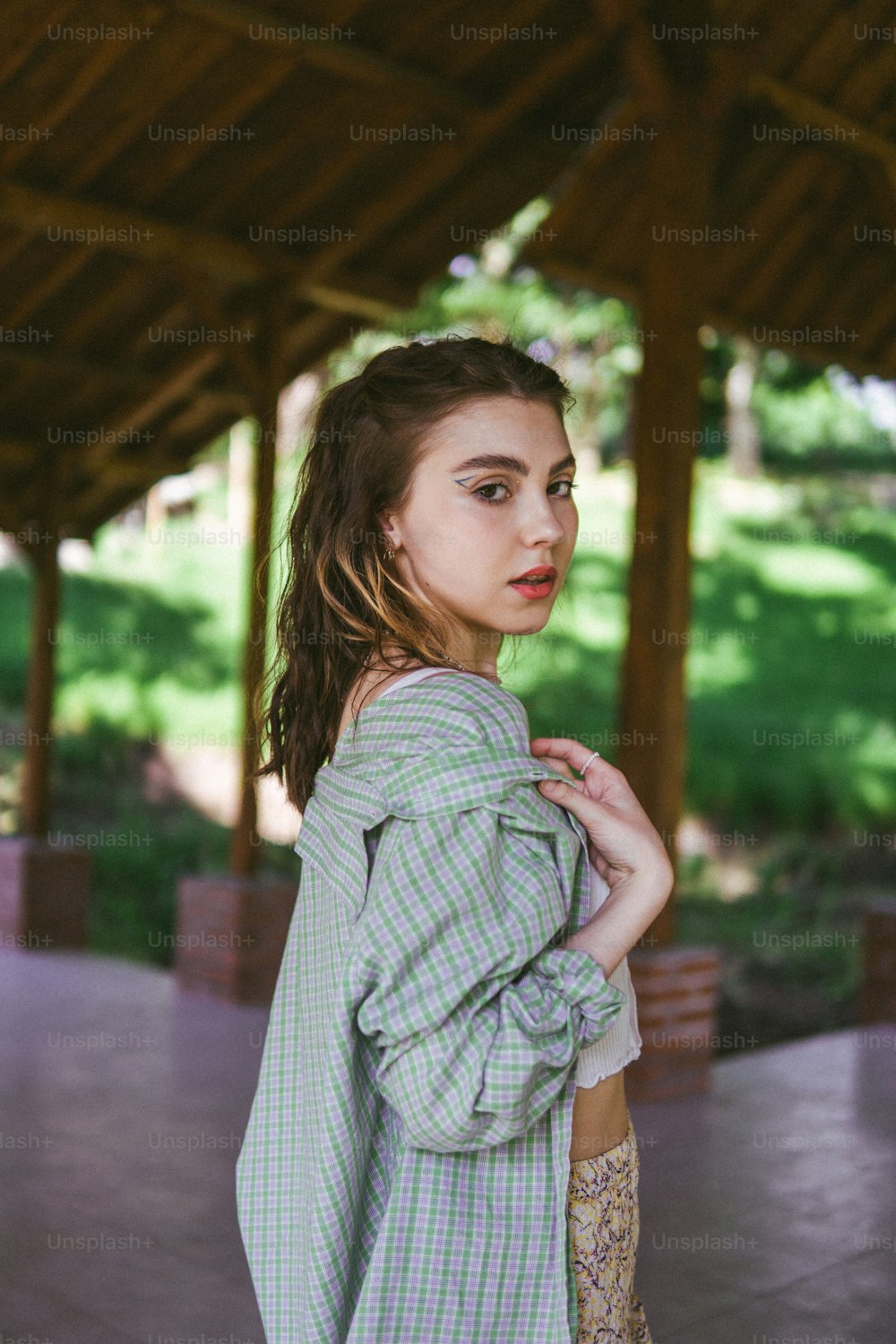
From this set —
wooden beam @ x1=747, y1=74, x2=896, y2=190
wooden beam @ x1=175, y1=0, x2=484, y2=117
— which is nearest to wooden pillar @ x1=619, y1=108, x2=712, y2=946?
wooden beam @ x1=747, y1=74, x2=896, y2=190

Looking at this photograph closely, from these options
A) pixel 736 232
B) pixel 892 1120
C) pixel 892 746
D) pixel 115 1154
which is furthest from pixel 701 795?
pixel 115 1154

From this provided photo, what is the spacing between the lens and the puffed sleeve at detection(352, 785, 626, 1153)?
125 cm

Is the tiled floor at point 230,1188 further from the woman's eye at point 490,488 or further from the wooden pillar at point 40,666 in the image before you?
the woman's eye at point 490,488

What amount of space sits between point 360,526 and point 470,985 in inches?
20.4

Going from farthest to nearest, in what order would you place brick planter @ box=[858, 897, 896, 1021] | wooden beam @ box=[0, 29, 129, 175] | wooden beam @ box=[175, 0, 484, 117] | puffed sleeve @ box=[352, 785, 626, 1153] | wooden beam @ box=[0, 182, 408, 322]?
brick planter @ box=[858, 897, 896, 1021] < wooden beam @ box=[0, 182, 408, 322] < wooden beam @ box=[0, 29, 129, 175] < wooden beam @ box=[175, 0, 484, 117] < puffed sleeve @ box=[352, 785, 626, 1153]

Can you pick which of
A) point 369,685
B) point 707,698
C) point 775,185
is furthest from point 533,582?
point 707,698

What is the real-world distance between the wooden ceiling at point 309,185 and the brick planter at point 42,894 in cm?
203

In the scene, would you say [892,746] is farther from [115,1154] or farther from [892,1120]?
[115,1154]

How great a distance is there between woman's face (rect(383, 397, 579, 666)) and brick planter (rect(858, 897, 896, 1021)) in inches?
238

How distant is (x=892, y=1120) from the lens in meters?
5.36

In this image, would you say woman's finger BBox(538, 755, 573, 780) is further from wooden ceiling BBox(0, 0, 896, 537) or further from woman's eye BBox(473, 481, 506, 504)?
wooden ceiling BBox(0, 0, 896, 537)

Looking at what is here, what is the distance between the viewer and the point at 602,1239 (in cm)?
146

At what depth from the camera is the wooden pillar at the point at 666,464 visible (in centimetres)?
507

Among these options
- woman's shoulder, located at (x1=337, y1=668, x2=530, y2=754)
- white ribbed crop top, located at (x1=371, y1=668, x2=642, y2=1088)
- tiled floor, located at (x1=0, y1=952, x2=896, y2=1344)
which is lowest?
tiled floor, located at (x1=0, y1=952, x2=896, y2=1344)
